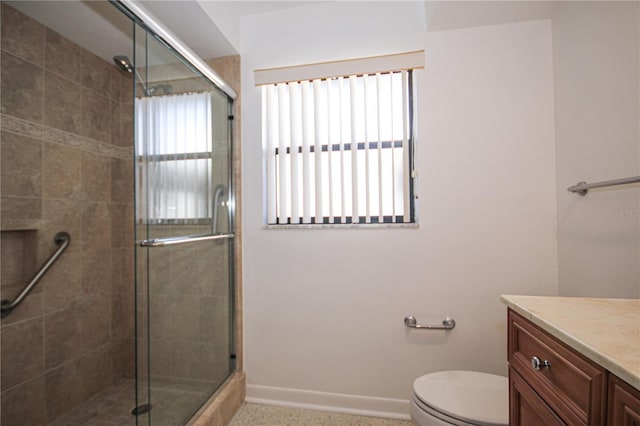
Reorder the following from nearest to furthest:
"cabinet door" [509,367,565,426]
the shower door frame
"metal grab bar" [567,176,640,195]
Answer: "cabinet door" [509,367,565,426]
"metal grab bar" [567,176,640,195]
the shower door frame

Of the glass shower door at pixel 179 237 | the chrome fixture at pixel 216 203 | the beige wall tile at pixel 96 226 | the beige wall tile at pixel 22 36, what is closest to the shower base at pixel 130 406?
the glass shower door at pixel 179 237

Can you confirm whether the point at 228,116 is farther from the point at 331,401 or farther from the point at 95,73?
the point at 331,401

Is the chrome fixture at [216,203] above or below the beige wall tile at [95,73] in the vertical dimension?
below

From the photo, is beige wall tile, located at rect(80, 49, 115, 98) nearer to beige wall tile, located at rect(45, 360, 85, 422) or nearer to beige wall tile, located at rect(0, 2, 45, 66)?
beige wall tile, located at rect(0, 2, 45, 66)

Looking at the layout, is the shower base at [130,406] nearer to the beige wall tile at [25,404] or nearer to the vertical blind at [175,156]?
the beige wall tile at [25,404]

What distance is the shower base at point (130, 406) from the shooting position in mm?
1260

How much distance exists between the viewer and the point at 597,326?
71 centimetres

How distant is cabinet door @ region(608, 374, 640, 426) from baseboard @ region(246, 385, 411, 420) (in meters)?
1.28

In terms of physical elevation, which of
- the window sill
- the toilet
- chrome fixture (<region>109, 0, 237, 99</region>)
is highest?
chrome fixture (<region>109, 0, 237, 99</region>)

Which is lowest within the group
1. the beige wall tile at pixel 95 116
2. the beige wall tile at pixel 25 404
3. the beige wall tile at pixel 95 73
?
the beige wall tile at pixel 25 404

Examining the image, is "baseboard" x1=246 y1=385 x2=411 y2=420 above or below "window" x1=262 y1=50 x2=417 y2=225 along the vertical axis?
below

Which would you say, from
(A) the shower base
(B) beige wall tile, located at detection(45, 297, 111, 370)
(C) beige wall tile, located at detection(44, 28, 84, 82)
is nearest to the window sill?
(A) the shower base

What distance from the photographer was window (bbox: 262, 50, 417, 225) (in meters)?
1.68

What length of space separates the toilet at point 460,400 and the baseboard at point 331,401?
46 centimetres
